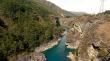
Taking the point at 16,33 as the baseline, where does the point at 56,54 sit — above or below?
below

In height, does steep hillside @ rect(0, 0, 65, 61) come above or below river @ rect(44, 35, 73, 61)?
above

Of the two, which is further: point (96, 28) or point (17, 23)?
point (17, 23)

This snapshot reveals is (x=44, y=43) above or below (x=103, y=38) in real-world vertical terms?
below

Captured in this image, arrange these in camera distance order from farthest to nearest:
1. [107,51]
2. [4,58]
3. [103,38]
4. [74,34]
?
[74,34] → [4,58] → [103,38] → [107,51]

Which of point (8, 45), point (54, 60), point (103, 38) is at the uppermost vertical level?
point (103, 38)

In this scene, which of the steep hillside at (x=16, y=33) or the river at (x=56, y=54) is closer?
the steep hillside at (x=16, y=33)

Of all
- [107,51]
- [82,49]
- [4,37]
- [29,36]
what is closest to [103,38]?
[107,51]

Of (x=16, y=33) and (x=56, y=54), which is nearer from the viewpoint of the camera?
(x=16, y=33)

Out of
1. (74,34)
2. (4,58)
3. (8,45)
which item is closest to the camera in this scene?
(4,58)

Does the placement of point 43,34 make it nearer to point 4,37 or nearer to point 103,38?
point 4,37

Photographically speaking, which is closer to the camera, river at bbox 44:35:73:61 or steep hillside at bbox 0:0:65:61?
steep hillside at bbox 0:0:65:61

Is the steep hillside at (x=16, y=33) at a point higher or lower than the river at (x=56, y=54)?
higher
